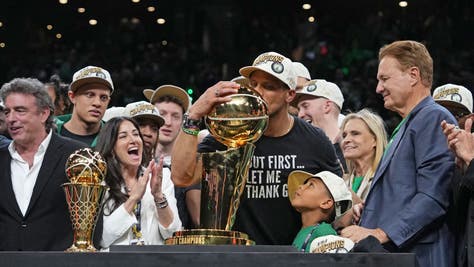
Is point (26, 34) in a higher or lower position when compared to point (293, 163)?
higher

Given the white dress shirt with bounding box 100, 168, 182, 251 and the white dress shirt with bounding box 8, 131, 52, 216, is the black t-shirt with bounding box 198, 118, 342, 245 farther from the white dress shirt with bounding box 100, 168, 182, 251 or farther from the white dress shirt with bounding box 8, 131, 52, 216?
the white dress shirt with bounding box 8, 131, 52, 216

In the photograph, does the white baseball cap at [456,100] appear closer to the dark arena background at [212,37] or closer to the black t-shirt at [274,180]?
the black t-shirt at [274,180]

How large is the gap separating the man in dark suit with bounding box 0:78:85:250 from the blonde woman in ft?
5.38

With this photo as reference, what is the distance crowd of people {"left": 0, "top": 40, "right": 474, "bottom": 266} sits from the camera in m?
4.43

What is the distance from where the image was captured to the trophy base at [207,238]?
11.8 feet

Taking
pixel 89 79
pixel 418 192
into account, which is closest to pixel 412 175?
pixel 418 192

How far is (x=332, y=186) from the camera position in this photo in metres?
4.99

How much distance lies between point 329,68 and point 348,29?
1833 mm

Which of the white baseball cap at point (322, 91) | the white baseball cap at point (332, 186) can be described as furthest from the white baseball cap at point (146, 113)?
the white baseball cap at point (332, 186)

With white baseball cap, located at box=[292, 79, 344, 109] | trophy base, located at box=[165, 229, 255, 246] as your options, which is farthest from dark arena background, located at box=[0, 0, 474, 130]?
trophy base, located at box=[165, 229, 255, 246]

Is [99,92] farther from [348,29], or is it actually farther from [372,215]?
[348,29]

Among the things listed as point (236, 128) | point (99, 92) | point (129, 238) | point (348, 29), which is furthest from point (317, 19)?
point (236, 128)

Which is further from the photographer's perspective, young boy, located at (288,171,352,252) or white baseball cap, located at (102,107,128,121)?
white baseball cap, located at (102,107,128,121)

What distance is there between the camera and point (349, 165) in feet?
20.2
